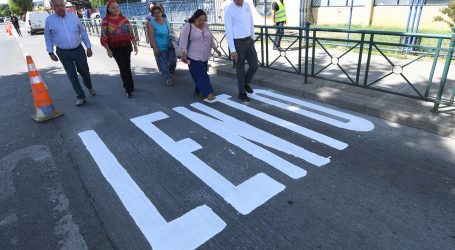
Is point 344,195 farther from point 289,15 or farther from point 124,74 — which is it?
point 289,15

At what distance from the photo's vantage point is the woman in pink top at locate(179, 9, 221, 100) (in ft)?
16.7

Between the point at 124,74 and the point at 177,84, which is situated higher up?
the point at 124,74

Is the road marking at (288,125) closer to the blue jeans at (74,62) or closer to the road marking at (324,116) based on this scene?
the road marking at (324,116)

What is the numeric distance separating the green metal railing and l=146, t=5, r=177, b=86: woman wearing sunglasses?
1.72m

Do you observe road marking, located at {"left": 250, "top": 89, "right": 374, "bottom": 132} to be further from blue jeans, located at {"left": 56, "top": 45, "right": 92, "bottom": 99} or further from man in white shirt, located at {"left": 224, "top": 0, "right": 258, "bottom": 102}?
blue jeans, located at {"left": 56, "top": 45, "right": 92, "bottom": 99}

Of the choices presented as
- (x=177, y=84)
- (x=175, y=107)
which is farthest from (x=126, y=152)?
(x=177, y=84)

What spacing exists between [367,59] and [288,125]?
2.00m

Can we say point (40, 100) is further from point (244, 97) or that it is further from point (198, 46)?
point (244, 97)


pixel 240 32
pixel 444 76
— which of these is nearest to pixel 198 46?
pixel 240 32

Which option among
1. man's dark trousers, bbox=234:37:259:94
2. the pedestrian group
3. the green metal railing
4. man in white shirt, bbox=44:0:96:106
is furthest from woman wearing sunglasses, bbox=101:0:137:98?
the green metal railing

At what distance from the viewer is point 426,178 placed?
3025mm

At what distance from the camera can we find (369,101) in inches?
191

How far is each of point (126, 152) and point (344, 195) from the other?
2.68 m

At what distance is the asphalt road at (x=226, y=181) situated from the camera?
2.46m
